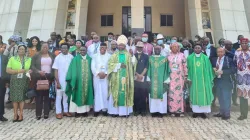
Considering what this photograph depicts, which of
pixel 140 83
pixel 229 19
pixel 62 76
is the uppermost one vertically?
pixel 229 19

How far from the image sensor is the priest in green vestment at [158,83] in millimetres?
7590

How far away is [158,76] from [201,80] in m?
1.10

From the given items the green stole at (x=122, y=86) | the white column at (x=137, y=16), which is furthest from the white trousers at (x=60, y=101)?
the white column at (x=137, y=16)

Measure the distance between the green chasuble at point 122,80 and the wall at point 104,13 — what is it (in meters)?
10.2

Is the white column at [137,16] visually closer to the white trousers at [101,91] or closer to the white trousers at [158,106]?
the white trousers at [101,91]

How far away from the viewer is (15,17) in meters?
15.0

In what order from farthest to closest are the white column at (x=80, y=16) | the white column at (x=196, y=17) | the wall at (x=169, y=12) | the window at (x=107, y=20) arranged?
the window at (x=107, y=20) → the wall at (x=169, y=12) → the white column at (x=80, y=16) → the white column at (x=196, y=17)

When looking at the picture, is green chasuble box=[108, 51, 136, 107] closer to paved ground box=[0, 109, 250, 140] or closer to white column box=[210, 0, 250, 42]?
paved ground box=[0, 109, 250, 140]

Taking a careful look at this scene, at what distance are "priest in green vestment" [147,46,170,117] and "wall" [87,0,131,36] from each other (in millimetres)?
10319

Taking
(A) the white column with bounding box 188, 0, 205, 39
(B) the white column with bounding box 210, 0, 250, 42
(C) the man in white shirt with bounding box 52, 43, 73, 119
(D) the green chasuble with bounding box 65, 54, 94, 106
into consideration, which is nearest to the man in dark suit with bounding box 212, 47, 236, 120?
(D) the green chasuble with bounding box 65, 54, 94, 106

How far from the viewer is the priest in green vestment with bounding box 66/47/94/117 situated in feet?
24.6

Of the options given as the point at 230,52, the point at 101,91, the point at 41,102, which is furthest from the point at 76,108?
the point at 230,52

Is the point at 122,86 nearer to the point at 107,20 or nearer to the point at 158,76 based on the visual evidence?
the point at 158,76

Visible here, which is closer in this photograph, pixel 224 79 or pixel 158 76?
pixel 224 79
